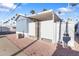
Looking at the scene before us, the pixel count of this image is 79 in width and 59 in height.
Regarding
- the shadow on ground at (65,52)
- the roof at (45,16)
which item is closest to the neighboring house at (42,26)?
the roof at (45,16)

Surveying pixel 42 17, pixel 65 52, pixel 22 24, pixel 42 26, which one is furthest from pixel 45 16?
pixel 65 52

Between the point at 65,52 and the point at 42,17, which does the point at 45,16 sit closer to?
the point at 42,17

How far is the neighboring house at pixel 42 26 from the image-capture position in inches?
127

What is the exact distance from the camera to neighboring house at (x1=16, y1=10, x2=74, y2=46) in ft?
10.6

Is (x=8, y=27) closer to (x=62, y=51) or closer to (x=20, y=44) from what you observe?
(x=20, y=44)

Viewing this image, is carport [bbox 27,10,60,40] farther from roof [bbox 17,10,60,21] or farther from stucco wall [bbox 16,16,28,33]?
stucco wall [bbox 16,16,28,33]

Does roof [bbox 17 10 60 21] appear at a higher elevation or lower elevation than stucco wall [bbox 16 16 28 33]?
higher

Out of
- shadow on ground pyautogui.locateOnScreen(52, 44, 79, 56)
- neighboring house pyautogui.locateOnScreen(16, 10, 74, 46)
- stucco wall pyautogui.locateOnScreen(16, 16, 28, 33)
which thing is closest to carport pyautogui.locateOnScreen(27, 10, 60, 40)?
neighboring house pyautogui.locateOnScreen(16, 10, 74, 46)

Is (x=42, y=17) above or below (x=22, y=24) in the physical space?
above

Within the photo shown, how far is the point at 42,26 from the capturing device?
129 inches

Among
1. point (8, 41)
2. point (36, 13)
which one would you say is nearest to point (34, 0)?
point (36, 13)

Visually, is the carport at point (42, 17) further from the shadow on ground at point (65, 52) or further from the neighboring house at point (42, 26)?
the shadow on ground at point (65, 52)

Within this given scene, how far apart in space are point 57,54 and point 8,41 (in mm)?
741

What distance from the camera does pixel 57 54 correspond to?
3.21 meters
